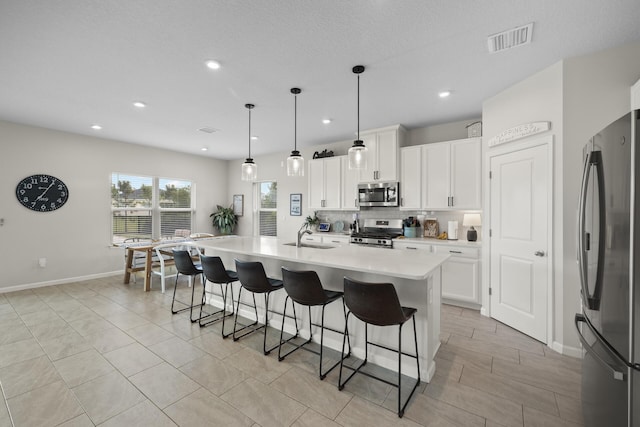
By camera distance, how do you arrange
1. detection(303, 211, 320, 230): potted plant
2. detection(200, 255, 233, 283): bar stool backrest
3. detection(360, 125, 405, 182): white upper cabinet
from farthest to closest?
detection(303, 211, 320, 230): potted plant → detection(360, 125, 405, 182): white upper cabinet → detection(200, 255, 233, 283): bar stool backrest

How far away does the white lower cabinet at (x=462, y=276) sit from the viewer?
12.4 ft

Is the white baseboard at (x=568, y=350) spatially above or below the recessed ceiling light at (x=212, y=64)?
below

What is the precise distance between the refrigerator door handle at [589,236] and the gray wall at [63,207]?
6.99 meters

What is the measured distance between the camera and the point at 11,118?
434cm

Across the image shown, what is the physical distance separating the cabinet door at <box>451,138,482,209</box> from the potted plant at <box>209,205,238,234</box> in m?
5.49

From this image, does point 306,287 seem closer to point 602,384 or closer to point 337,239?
point 602,384

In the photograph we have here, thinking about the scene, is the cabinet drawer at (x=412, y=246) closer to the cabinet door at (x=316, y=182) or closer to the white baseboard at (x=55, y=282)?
the cabinet door at (x=316, y=182)

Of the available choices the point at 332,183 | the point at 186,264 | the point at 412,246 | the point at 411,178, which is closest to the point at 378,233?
the point at 412,246

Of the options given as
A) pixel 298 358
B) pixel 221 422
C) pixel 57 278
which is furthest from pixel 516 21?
pixel 57 278

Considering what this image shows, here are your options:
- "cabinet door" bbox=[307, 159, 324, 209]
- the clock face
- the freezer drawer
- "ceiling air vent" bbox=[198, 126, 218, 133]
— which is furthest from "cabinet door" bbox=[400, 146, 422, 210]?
the clock face

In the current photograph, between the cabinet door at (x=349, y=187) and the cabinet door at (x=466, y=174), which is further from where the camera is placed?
the cabinet door at (x=349, y=187)

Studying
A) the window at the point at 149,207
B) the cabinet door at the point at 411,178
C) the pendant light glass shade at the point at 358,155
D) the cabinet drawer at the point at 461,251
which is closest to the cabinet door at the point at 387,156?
the cabinet door at the point at 411,178

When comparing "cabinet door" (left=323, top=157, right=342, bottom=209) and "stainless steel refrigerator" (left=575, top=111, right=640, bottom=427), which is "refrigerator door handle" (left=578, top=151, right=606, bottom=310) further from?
"cabinet door" (left=323, top=157, right=342, bottom=209)

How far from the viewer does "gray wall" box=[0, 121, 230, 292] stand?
4555mm
